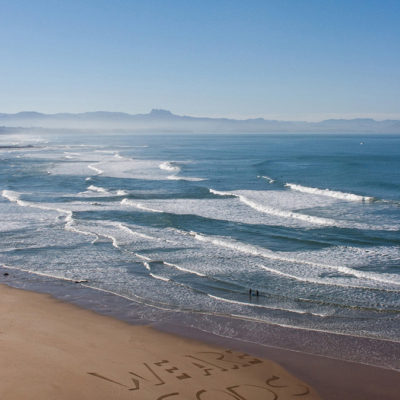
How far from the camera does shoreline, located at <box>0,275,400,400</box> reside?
893 cm

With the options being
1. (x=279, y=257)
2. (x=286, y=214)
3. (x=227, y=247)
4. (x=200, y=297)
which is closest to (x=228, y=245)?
(x=227, y=247)

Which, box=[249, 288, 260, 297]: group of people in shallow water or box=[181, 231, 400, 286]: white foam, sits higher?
box=[181, 231, 400, 286]: white foam

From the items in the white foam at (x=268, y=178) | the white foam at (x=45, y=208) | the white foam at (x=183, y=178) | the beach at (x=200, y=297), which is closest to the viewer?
the beach at (x=200, y=297)

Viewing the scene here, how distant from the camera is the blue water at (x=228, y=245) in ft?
45.9

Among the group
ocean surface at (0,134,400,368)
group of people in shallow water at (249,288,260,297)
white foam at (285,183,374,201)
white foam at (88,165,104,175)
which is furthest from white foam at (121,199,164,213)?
white foam at (88,165,104,175)

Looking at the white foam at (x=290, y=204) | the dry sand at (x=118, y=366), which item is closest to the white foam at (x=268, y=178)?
the white foam at (x=290, y=204)

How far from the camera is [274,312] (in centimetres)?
1330

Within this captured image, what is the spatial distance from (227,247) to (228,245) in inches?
10.4

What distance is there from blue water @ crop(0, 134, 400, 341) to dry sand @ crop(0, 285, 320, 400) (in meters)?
1.87

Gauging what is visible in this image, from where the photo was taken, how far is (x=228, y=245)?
20.8m

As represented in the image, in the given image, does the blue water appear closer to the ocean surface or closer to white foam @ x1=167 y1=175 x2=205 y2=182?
the ocean surface

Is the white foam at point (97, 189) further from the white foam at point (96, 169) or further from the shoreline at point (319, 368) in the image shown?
the shoreline at point (319, 368)

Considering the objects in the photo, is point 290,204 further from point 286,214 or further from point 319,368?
point 319,368

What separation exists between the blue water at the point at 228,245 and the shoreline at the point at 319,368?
859 mm
